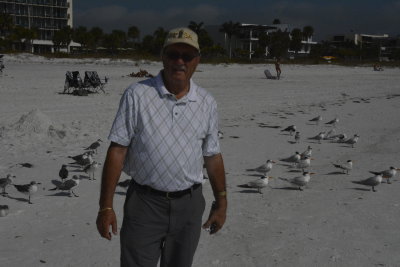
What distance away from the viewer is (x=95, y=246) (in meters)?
5.69

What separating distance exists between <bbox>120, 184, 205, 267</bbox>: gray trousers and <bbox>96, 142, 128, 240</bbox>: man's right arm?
0.12m

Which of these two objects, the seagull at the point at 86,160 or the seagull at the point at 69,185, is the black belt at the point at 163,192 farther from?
the seagull at the point at 86,160

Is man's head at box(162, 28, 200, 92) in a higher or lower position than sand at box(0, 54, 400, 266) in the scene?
higher

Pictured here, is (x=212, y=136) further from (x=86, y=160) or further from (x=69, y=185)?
(x=86, y=160)

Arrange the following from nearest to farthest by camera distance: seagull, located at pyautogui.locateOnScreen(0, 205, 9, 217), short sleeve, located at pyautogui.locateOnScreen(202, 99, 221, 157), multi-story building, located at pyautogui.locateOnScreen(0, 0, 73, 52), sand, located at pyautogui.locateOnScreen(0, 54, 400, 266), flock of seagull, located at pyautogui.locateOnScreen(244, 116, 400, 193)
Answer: short sleeve, located at pyautogui.locateOnScreen(202, 99, 221, 157) → sand, located at pyautogui.locateOnScreen(0, 54, 400, 266) → seagull, located at pyautogui.locateOnScreen(0, 205, 9, 217) → flock of seagull, located at pyautogui.locateOnScreen(244, 116, 400, 193) → multi-story building, located at pyautogui.locateOnScreen(0, 0, 73, 52)

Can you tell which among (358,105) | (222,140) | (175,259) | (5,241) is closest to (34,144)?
(222,140)

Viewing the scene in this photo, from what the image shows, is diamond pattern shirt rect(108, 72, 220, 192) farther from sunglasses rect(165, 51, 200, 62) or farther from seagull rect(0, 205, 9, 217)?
seagull rect(0, 205, 9, 217)

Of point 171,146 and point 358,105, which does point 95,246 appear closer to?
point 171,146

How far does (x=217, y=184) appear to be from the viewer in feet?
12.0

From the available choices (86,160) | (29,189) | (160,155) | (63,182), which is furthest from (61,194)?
(160,155)

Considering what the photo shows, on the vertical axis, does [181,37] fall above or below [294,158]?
above

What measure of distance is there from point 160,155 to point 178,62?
26.2 inches

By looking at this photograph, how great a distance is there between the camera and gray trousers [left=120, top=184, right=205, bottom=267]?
3.21 meters

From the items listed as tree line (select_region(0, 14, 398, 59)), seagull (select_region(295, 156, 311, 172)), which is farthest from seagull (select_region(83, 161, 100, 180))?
tree line (select_region(0, 14, 398, 59))
